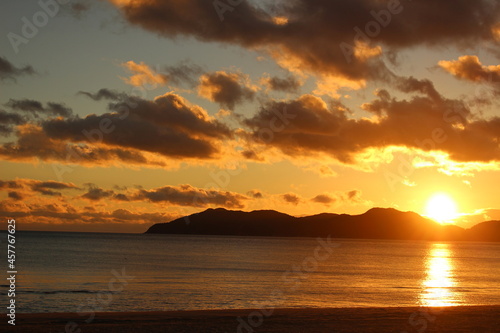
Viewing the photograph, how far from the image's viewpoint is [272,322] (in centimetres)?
2634

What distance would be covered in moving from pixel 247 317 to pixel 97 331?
26.3ft

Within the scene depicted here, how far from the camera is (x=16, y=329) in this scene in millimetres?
23016

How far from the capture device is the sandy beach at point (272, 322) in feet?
79.0

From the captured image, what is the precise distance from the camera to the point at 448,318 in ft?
93.6

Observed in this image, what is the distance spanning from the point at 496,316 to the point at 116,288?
1358 inches

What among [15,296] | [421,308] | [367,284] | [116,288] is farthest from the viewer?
[367,284]

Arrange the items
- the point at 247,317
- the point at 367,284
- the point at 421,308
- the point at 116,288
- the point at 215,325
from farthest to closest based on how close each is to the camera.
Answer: the point at 367,284 → the point at 116,288 → the point at 421,308 → the point at 247,317 → the point at 215,325

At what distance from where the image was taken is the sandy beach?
2409 centimetres

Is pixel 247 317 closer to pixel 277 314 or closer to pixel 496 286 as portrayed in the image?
pixel 277 314

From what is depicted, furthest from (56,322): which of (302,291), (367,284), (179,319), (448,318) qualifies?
(367,284)

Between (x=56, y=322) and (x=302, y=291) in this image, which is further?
(x=302, y=291)

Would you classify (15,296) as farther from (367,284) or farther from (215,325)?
(367,284)

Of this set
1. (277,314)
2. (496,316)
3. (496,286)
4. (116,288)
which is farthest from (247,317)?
(496,286)

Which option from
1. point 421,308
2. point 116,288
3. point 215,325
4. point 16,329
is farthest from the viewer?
point 116,288
